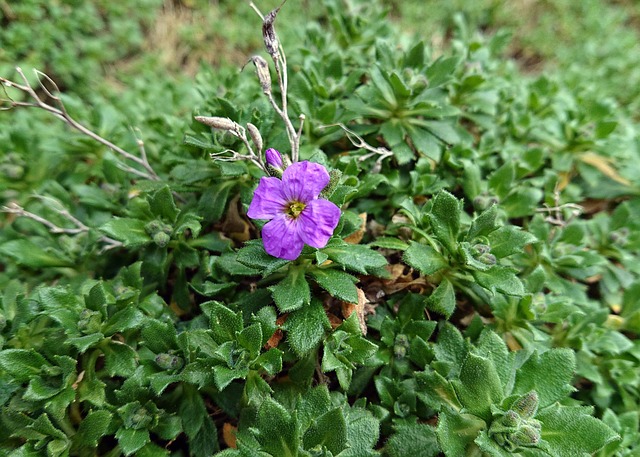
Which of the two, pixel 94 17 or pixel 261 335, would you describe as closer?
pixel 261 335

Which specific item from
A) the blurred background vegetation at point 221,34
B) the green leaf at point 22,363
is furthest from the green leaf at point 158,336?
the blurred background vegetation at point 221,34

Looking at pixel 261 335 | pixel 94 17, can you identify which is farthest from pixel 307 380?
pixel 94 17

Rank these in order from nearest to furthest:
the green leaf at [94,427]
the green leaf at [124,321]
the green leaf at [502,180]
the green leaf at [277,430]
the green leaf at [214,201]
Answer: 1. the green leaf at [277,430]
2. the green leaf at [94,427]
3. the green leaf at [124,321]
4. the green leaf at [214,201]
5. the green leaf at [502,180]

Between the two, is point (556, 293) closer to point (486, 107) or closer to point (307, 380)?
point (486, 107)

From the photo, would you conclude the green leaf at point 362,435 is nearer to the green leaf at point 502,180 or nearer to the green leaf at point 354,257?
the green leaf at point 354,257

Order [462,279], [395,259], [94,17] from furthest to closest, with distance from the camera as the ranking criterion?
[94,17], [395,259], [462,279]

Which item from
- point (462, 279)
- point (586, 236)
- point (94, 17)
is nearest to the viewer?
point (462, 279)
